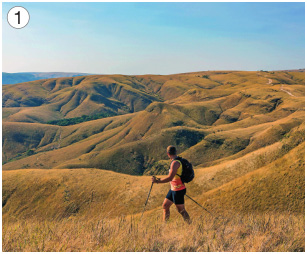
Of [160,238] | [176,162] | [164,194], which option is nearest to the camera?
[160,238]

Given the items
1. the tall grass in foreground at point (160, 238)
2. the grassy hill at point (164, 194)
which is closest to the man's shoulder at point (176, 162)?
the grassy hill at point (164, 194)

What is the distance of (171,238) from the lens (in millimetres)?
6734

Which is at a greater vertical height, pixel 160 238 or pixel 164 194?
pixel 160 238

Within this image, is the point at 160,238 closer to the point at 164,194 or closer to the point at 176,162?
the point at 176,162

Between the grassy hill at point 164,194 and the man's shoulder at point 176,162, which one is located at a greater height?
the man's shoulder at point 176,162

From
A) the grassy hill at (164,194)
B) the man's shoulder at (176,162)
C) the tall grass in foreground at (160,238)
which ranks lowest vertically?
the grassy hill at (164,194)

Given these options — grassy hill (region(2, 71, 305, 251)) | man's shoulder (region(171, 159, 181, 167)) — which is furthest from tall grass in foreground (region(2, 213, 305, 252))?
man's shoulder (region(171, 159, 181, 167))

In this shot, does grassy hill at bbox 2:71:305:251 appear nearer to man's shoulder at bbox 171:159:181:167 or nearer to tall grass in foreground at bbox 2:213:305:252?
tall grass in foreground at bbox 2:213:305:252

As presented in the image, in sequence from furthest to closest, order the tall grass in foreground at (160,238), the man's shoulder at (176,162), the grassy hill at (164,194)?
the man's shoulder at (176,162) < the grassy hill at (164,194) < the tall grass in foreground at (160,238)

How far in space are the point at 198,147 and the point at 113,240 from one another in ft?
358

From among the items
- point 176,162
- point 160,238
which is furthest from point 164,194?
point 160,238

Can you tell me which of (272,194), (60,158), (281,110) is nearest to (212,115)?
(281,110)

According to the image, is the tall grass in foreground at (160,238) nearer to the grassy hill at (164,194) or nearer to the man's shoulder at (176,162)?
the grassy hill at (164,194)

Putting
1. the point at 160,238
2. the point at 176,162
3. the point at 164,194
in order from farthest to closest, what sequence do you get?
the point at 164,194 < the point at 176,162 < the point at 160,238
